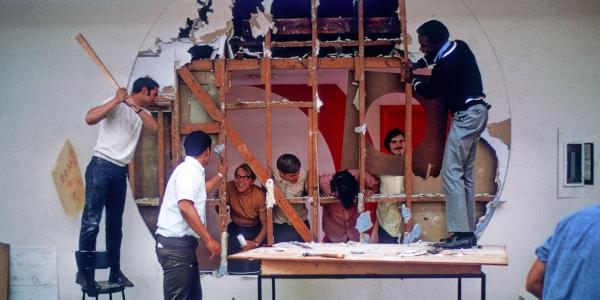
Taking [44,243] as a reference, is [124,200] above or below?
above

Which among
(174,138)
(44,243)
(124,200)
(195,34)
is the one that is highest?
(195,34)

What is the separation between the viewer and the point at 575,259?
253 centimetres

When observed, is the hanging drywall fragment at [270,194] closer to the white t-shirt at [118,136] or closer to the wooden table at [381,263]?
the wooden table at [381,263]

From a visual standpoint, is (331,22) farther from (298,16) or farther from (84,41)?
(84,41)

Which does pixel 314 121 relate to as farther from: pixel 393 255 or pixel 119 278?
pixel 119 278

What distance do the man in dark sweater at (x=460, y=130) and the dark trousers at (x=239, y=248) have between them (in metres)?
1.87

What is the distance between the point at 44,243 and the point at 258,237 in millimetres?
1924

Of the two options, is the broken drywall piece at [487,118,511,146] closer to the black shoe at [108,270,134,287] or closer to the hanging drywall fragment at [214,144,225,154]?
the hanging drywall fragment at [214,144,225,154]

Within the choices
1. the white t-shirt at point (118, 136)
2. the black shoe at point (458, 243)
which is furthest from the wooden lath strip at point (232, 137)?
the black shoe at point (458, 243)

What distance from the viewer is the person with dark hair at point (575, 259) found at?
249 centimetres

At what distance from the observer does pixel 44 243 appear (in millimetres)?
5566

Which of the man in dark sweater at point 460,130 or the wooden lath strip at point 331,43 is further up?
the wooden lath strip at point 331,43

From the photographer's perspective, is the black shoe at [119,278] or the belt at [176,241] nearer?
the belt at [176,241]

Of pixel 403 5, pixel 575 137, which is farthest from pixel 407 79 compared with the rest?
pixel 575 137
